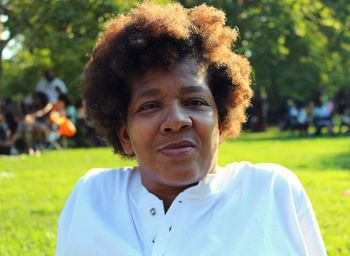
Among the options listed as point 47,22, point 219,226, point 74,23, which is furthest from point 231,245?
point 47,22

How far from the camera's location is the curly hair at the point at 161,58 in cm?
238

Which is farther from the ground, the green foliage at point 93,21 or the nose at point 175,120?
the nose at point 175,120

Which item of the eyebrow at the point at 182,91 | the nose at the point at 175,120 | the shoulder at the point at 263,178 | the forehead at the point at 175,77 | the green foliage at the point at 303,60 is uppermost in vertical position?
the forehead at the point at 175,77

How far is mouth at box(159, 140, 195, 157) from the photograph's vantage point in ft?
7.47

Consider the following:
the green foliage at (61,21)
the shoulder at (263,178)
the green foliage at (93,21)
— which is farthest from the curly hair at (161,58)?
the green foliage at (61,21)

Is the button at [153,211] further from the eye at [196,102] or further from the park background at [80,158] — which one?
the park background at [80,158]

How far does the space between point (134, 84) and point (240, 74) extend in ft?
1.54

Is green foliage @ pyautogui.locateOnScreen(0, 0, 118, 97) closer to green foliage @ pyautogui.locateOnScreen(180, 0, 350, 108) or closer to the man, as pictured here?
green foliage @ pyautogui.locateOnScreen(180, 0, 350, 108)

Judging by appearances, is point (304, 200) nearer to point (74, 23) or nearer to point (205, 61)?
point (205, 61)

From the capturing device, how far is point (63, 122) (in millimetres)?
18125

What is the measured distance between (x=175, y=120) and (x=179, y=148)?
0.10m

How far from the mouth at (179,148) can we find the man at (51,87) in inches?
611

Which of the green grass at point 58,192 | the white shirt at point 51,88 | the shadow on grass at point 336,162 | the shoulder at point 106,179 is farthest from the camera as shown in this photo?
the white shirt at point 51,88

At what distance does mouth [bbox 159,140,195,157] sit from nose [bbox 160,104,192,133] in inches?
2.0
